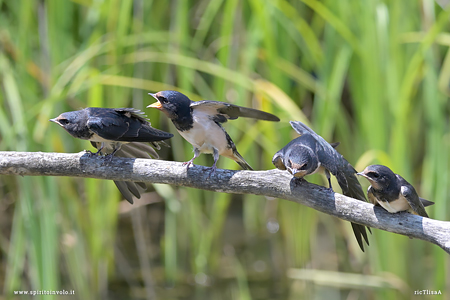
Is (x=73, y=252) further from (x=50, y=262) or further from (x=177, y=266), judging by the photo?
(x=177, y=266)

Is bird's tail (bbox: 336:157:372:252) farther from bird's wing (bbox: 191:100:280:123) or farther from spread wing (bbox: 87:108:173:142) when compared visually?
spread wing (bbox: 87:108:173:142)

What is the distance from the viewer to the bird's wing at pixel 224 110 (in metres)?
2.29

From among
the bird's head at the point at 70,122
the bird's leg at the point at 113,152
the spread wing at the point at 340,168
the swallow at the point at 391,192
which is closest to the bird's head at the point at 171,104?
the bird's leg at the point at 113,152

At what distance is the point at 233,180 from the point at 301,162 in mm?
336

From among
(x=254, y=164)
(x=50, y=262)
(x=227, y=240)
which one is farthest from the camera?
(x=227, y=240)

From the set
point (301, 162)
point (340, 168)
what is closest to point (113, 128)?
point (301, 162)

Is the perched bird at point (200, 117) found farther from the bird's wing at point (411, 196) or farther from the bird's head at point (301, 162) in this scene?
the bird's wing at point (411, 196)

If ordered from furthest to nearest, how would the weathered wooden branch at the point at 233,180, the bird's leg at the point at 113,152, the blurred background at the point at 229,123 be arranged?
the blurred background at the point at 229,123 < the bird's leg at the point at 113,152 < the weathered wooden branch at the point at 233,180

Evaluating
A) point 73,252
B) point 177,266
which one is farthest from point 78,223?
point 177,266

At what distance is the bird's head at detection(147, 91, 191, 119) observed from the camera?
243 centimetres

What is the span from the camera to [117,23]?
427 cm

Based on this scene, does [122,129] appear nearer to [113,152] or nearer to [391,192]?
[113,152]

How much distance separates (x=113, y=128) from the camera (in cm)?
240

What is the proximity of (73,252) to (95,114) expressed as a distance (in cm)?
207
